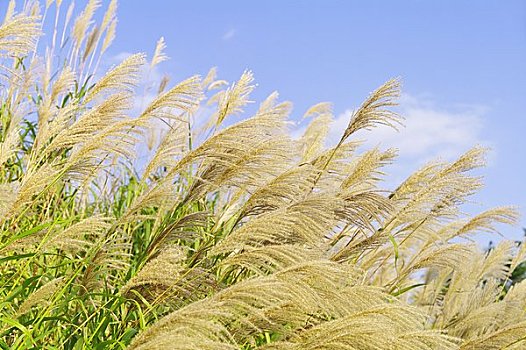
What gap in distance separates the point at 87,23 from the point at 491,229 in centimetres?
297

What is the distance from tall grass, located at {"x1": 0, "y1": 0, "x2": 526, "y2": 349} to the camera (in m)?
2.59

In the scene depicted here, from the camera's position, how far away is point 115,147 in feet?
10.8

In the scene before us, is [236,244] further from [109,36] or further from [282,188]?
[109,36]

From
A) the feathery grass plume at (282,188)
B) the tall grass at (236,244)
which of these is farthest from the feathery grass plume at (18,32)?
the feathery grass plume at (282,188)

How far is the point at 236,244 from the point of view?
111 inches

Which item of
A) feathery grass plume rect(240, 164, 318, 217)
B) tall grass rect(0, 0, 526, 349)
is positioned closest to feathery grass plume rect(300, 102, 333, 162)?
tall grass rect(0, 0, 526, 349)

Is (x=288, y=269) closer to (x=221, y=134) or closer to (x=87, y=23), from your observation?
(x=221, y=134)

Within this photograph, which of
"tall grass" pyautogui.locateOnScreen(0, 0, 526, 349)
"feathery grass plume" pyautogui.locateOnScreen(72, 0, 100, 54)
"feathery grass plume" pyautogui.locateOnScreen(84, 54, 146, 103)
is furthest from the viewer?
"feathery grass plume" pyautogui.locateOnScreen(72, 0, 100, 54)

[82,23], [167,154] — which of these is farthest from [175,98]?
[82,23]

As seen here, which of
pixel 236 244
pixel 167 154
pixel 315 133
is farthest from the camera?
pixel 315 133

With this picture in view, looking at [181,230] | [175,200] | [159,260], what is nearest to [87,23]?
[175,200]

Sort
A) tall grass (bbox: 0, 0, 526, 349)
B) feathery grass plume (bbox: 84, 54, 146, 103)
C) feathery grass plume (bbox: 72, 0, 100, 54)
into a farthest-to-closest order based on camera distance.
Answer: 1. feathery grass plume (bbox: 72, 0, 100, 54)
2. feathery grass plume (bbox: 84, 54, 146, 103)
3. tall grass (bbox: 0, 0, 526, 349)

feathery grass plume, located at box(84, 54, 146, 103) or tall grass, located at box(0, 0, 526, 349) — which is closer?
tall grass, located at box(0, 0, 526, 349)

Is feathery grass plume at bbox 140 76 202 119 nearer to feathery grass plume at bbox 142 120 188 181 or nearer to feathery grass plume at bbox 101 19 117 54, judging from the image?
feathery grass plume at bbox 142 120 188 181
